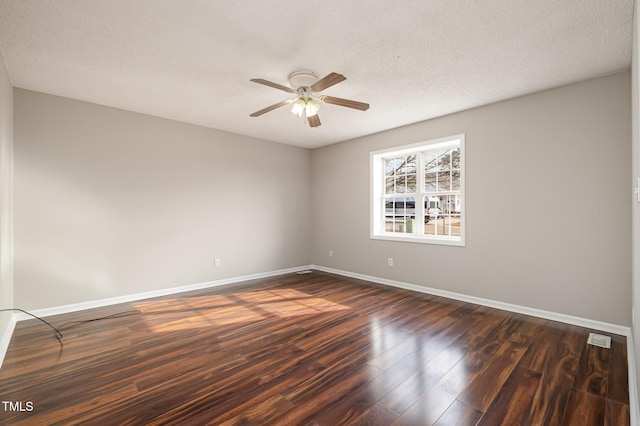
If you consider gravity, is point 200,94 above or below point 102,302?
above

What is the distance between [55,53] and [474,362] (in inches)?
173

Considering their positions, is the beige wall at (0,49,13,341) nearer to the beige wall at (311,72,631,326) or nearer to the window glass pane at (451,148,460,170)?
the beige wall at (311,72,631,326)

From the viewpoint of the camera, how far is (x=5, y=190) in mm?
2709

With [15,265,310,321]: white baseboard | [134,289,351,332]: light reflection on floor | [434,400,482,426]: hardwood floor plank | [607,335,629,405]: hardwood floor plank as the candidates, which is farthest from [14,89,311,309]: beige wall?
[607,335,629,405]: hardwood floor plank

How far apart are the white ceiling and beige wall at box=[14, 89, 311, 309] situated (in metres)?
0.49

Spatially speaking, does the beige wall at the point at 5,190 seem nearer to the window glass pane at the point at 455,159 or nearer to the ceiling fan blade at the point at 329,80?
the ceiling fan blade at the point at 329,80

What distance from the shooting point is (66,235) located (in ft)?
11.4

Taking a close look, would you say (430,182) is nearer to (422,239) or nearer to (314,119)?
(422,239)

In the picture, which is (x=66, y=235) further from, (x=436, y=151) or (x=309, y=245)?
(x=436, y=151)

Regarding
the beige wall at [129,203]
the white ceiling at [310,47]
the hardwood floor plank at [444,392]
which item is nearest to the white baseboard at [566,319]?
the hardwood floor plank at [444,392]

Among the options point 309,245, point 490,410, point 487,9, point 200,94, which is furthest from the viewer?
point 309,245

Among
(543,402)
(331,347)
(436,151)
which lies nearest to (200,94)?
(331,347)

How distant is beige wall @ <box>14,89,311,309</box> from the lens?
3.30m

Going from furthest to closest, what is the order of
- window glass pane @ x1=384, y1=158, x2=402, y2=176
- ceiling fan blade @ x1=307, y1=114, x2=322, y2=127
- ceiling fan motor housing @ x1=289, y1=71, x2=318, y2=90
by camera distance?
window glass pane @ x1=384, y1=158, x2=402, y2=176 → ceiling fan blade @ x1=307, y1=114, x2=322, y2=127 → ceiling fan motor housing @ x1=289, y1=71, x2=318, y2=90
